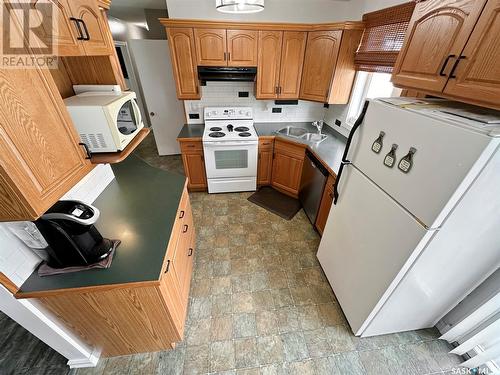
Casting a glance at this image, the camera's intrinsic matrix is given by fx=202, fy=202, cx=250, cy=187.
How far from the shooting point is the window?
2.16 meters

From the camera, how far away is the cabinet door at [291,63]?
2465 mm

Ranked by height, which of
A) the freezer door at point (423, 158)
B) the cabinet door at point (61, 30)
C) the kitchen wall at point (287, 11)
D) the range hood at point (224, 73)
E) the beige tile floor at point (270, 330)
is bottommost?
the beige tile floor at point (270, 330)

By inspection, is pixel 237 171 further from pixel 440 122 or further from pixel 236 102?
pixel 440 122

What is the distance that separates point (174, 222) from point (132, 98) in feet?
2.77

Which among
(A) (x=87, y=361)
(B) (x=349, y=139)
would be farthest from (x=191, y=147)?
(A) (x=87, y=361)

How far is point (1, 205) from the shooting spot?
0.70 meters

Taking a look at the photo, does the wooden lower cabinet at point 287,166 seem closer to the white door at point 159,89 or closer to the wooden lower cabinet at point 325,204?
the wooden lower cabinet at point 325,204

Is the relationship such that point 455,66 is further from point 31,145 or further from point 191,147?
point 191,147

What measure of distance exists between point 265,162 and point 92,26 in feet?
7.40

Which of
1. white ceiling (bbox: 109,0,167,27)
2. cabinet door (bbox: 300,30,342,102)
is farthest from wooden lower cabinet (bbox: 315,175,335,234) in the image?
white ceiling (bbox: 109,0,167,27)

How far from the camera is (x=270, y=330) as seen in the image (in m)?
1.59

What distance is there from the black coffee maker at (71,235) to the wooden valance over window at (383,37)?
2.51 meters

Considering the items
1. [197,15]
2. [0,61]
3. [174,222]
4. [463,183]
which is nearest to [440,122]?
[463,183]

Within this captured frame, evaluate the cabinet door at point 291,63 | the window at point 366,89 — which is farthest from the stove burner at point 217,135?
the window at point 366,89
